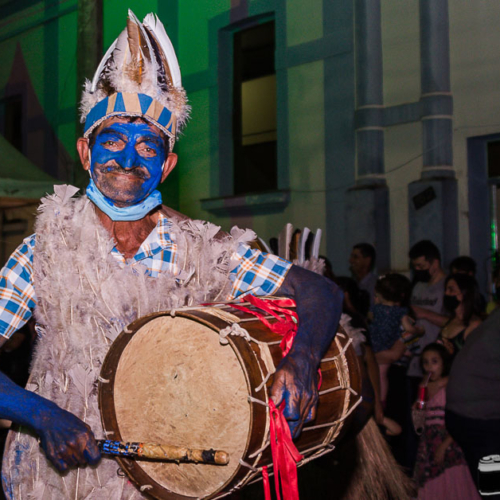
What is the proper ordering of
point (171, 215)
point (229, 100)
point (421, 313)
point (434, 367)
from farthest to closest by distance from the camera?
1. point (229, 100)
2. point (421, 313)
3. point (434, 367)
4. point (171, 215)

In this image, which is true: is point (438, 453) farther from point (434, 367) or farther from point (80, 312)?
point (80, 312)

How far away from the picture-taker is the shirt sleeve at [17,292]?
1.99 m

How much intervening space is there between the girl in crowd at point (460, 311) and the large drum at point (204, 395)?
2.24 meters

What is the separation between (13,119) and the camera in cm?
841

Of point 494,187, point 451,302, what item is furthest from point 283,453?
point 494,187

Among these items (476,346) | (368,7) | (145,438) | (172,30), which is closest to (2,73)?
(172,30)

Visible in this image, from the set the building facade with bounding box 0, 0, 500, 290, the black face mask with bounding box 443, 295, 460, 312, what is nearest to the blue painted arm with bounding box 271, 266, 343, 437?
the black face mask with bounding box 443, 295, 460, 312

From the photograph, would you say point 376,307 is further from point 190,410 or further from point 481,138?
point 190,410

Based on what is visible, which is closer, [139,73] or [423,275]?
[139,73]

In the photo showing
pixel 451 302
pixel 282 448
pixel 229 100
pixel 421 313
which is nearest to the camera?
pixel 282 448

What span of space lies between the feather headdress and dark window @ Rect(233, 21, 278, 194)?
3.70 m

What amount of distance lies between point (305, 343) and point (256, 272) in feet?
1.27

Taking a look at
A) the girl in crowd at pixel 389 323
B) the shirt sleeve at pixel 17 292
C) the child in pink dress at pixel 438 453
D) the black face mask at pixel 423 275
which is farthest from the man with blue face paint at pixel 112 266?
the black face mask at pixel 423 275

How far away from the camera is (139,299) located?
6.68 ft
